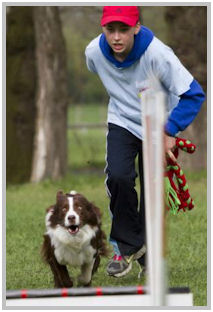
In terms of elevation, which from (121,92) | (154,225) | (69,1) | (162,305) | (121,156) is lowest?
(162,305)

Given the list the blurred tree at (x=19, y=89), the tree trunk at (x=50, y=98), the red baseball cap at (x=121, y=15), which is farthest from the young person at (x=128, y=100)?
the blurred tree at (x=19, y=89)

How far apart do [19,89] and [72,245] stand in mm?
11816

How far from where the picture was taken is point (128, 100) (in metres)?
6.74

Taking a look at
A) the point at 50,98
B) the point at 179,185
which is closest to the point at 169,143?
the point at 179,185

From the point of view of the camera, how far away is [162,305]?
177 inches

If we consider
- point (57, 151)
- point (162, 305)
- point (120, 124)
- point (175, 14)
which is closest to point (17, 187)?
point (57, 151)

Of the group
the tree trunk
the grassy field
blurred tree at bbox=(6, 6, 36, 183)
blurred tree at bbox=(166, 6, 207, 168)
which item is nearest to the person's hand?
the grassy field

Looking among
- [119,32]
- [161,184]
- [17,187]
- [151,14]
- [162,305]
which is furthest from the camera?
[151,14]

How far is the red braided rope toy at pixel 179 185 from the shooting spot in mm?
6797

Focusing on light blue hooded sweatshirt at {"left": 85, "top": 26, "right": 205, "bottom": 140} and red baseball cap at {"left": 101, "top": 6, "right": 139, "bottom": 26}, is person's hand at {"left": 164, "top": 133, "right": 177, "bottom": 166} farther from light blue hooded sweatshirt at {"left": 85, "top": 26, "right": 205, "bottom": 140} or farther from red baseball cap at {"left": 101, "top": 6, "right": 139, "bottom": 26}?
red baseball cap at {"left": 101, "top": 6, "right": 139, "bottom": 26}

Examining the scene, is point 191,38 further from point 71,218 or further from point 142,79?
point 71,218

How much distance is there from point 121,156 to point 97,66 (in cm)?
71

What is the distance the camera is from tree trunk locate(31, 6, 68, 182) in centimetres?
1686

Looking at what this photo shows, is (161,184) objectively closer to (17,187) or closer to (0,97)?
(0,97)
